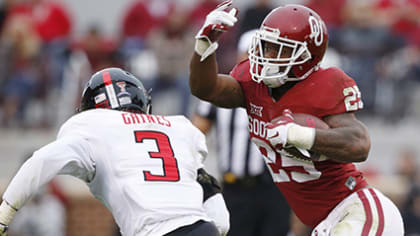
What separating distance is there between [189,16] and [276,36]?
621 centimetres

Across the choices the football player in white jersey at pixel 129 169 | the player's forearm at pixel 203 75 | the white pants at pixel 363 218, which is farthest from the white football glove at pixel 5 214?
the white pants at pixel 363 218

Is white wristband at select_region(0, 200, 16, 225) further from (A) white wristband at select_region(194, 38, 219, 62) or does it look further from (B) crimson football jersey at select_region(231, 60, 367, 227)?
(B) crimson football jersey at select_region(231, 60, 367, 227)

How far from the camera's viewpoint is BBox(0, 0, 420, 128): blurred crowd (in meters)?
9.43

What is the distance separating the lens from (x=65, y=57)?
9.54 meters

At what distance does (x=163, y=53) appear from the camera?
9562 millimetres

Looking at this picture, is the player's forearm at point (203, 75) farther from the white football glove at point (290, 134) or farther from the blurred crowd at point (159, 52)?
the blurred crowd at point (159, 52)

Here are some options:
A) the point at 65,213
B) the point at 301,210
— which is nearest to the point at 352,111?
the point at 301,210

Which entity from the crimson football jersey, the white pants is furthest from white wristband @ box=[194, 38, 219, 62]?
the white pants

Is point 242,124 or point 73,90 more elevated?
point 242,124

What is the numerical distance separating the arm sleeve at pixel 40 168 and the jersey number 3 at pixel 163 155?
321 mm

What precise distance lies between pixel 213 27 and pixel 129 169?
2.55 feet

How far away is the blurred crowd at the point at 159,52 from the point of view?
30.9 ft

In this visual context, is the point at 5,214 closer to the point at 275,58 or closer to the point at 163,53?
the point at 275,58

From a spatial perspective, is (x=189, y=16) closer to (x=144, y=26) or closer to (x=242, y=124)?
(x=144, y=26)
